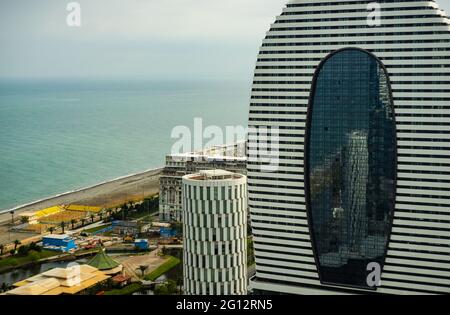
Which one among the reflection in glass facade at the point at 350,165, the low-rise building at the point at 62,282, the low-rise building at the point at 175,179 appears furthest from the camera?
the low-rise building at the point at 175,179

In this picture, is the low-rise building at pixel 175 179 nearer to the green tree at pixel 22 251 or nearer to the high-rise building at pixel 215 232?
the green tree at pixel 22 251

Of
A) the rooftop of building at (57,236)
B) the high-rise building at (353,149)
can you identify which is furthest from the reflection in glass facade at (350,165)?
the rooftop of building at (57,236)

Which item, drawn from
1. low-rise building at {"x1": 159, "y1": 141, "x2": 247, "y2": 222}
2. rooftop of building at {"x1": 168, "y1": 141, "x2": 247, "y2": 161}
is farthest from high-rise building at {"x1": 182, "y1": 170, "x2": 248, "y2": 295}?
low-rise building at {"x1": 159, "y1": 141, "x2": 247, "y2": 222}

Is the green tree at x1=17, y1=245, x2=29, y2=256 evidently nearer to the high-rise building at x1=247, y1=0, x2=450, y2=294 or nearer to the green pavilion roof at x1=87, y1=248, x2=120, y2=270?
the green pavilion roof at x1=87, y1=248, x2=120, y2=270

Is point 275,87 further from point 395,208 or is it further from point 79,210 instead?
point 79,210
